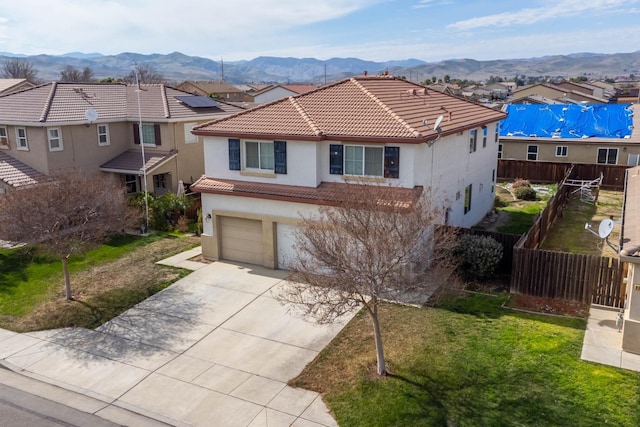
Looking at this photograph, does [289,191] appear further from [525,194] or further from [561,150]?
[561,150]

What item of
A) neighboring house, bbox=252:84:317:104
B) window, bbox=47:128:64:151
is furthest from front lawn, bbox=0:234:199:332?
neighboring house, bbox=252:84:317:104

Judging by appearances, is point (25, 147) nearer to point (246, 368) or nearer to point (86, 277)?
point (86, 277)

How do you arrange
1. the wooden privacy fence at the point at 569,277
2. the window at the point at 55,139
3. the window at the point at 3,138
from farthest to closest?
1. the window at the point at 3,138
2. the window at the point at 55,139
3. the wooden privacy fence at the point at 569,277

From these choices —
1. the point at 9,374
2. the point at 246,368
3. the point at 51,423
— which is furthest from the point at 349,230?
the point at 9,374

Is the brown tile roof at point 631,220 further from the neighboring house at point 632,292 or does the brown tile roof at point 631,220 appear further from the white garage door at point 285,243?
the white garage door at point 285,243

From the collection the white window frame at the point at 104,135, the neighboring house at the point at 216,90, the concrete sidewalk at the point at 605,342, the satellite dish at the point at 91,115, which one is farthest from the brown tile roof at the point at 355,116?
the neighboring house at the point at 216,90

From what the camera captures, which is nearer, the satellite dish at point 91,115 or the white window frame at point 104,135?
the satellite dish at point 91,115
